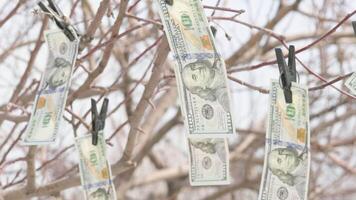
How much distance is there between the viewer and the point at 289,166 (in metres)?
1.15

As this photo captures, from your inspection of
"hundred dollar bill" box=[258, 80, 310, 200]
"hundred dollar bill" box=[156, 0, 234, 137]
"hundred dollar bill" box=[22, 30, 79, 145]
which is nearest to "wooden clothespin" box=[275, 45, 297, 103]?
"hundred dollar bill" box=[258, 80, 310, 200]

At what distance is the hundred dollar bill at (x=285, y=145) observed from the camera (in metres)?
1.13

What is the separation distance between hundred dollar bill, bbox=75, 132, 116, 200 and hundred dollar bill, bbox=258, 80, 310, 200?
313mm

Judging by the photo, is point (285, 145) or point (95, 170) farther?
point (95, 170)

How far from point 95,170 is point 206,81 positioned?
341mm

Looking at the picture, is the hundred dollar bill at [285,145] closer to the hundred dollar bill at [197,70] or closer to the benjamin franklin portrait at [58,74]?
the hundred dollar bill at [197,70]

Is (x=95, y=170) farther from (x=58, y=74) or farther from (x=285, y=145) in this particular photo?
(x=285, y=145)

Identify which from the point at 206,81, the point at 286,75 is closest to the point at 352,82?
the point at 286,75

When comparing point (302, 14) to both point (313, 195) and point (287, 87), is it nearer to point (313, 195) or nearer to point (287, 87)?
point (313, 195)

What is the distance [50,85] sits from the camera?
4.10ft

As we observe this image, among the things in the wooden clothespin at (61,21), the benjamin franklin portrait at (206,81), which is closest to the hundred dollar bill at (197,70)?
the benjamin franklin portrait at (206,81)

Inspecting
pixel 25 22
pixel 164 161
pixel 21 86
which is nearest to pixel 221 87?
pixel 21 86

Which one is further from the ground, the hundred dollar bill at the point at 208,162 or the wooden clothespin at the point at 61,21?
the wooden clothespin at the point at 61,21

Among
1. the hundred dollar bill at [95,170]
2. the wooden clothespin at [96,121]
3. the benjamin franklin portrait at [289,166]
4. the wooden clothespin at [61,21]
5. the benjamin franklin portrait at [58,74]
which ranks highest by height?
the wooden clothespin at [61,21]
